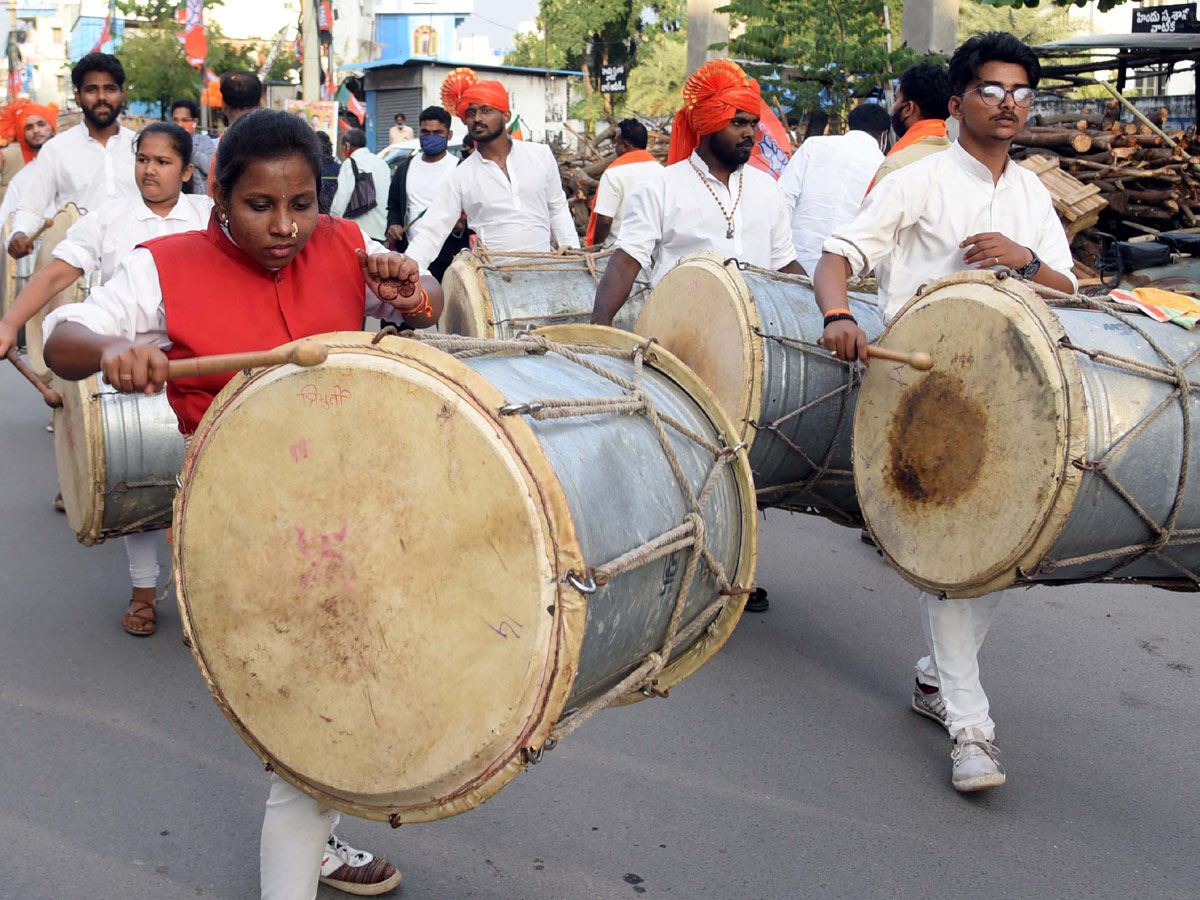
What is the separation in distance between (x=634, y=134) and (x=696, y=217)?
12.7 feet

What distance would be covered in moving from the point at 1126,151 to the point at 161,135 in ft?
31.6

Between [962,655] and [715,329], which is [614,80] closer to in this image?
[715,329]

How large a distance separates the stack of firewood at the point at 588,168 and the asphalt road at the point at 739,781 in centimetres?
1145

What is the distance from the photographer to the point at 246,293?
255 cm

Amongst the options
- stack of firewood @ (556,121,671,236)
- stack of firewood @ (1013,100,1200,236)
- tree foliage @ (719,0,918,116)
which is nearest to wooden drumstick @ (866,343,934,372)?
stack of firewood @ (1013,100,1200,236)

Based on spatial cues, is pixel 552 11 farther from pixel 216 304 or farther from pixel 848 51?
pixel 216 304

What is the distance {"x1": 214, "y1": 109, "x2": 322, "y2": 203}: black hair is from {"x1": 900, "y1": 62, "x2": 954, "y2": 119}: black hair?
144 inches

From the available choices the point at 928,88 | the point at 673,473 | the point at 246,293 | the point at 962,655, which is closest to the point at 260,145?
the point at 246,293

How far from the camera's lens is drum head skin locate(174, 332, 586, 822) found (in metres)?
1.97

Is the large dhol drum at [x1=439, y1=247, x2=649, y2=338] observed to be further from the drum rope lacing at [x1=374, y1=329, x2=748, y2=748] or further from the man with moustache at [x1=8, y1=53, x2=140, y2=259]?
the drum rope lacing at [x1=374, y1=329, x2=748, y2=748]

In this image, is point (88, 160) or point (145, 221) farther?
point (88, 160)

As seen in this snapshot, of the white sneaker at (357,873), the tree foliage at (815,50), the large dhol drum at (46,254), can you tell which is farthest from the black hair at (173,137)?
the tree foliage at (815,50)

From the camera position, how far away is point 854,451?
139 inches

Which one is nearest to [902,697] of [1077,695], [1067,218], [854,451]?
[1077,695]
